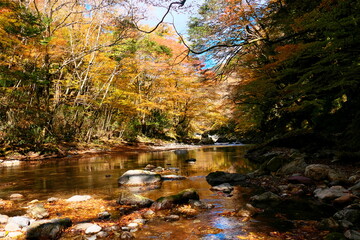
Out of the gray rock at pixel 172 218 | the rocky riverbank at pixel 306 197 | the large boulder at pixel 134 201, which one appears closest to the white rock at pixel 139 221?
the gray rock at pixel 172 218

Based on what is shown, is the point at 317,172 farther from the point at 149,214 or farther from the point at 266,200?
the point at 149,214

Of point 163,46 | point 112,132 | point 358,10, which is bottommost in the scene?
point 112,132


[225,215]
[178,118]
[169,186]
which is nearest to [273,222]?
[225,215]

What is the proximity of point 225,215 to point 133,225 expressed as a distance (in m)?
1.41

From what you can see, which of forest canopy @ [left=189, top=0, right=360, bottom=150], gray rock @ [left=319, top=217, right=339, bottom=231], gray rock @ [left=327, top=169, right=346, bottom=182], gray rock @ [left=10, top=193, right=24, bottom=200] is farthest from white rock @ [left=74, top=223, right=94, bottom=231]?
gray rock @ [left=327, top=169, right=346, bottom=182]

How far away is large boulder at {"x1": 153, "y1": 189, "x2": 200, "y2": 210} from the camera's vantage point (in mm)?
4074

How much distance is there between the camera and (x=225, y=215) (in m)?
3.64

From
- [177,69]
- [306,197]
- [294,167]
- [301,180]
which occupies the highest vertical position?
[177,69]

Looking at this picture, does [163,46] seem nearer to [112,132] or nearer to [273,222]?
[112,132]

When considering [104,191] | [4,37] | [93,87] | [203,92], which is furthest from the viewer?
[203,92]

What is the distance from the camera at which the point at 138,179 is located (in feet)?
20.6

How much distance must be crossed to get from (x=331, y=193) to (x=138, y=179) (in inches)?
172

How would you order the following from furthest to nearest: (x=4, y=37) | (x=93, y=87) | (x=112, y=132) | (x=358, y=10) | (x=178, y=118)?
(x=178, y=118)
(x=112, y=132)
(x=93, y=87)
(x=4, y=37)
(x=358, y=10)

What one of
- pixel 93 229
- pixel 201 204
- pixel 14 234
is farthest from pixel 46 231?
pixel 201 204
